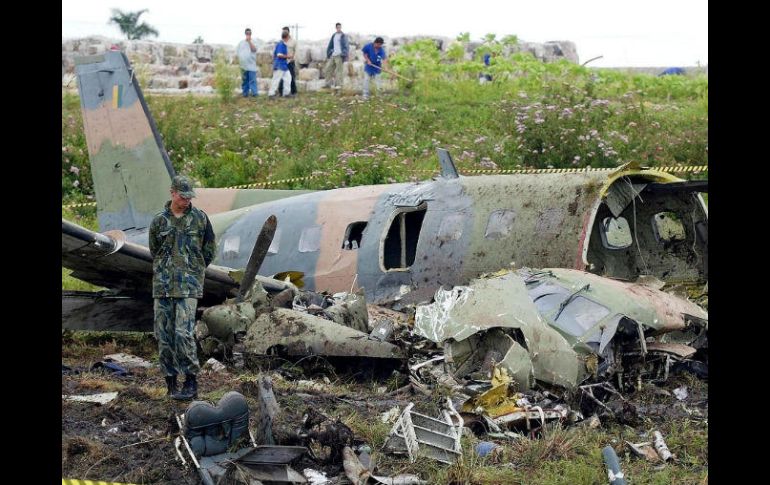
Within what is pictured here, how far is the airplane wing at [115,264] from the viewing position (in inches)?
404

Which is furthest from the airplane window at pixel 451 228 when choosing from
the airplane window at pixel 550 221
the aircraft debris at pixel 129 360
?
the aircraft debris at pixel 129 360

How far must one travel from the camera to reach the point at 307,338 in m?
11.0

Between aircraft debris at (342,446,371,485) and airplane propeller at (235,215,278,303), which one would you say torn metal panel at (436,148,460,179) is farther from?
aircraft debris at (342,446,371,485)

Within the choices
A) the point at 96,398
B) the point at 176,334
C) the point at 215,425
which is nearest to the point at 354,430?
the point at 215,425

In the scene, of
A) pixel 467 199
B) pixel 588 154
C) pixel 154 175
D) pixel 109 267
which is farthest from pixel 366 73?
pixel 109 267

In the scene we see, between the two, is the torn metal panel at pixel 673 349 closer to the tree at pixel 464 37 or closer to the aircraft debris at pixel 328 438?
the aircraft debris at pixel 328 438

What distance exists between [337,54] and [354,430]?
22.1m

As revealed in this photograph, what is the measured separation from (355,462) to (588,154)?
1638cm

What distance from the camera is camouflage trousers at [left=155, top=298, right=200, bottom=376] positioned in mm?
9633

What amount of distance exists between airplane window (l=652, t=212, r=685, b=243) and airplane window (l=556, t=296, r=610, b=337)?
156 inches

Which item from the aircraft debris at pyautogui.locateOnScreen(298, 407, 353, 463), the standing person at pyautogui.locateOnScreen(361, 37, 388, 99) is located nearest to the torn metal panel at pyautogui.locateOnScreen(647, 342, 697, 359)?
the aircraft debris at pyautogui.locateOnScreen(298, 407, 353, 463)
